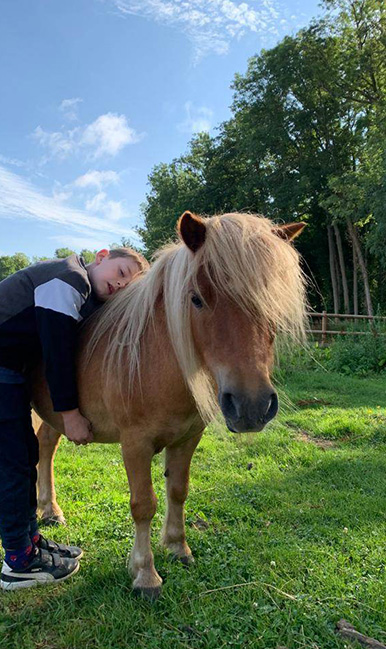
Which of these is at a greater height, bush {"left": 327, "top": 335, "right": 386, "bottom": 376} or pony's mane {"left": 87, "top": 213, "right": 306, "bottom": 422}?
pony's mane {"left": 87, "top": 213, "right": 306, "bottom": 422}

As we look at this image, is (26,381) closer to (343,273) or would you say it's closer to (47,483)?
(47,483)

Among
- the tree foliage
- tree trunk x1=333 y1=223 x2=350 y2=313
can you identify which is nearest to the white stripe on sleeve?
the tree foliage

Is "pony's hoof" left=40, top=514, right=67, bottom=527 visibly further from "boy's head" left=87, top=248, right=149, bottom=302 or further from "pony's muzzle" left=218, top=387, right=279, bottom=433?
"pony's muzzle" left=218, top=387, right=279, bottom=433

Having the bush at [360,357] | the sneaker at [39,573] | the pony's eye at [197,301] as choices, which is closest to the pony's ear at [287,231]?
the pony's eye at [197,301]

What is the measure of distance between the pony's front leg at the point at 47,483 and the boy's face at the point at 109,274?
1.39 m

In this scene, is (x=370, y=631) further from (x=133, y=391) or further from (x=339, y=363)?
(x=339, y=363)

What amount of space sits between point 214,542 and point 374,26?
27985mm

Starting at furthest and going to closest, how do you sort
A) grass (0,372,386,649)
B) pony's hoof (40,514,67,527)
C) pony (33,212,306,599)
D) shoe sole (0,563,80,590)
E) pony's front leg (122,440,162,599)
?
pony's hoof (40,514,67,527) → shoe sole (0,563,80,590) → pony's front leg (122,440,162,599) → grass (0,372,386,649) → pony (33,212,306,599)

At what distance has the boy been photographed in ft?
6.89

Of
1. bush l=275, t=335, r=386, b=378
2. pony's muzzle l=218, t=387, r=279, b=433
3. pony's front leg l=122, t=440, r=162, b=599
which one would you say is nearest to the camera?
pony's muzzle l=218, t=387, r=279, b=433

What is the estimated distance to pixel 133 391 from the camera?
2.14 meters

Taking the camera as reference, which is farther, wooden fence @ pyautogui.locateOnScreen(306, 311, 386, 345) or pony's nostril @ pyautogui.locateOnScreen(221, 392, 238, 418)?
wooden fence @ pyautogui.locateOnScreen(306, 311, 386, 345)

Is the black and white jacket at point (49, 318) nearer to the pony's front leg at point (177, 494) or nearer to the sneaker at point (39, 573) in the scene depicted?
the pony's front leg at point (177, 494)

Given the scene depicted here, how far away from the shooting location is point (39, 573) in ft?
7.68
